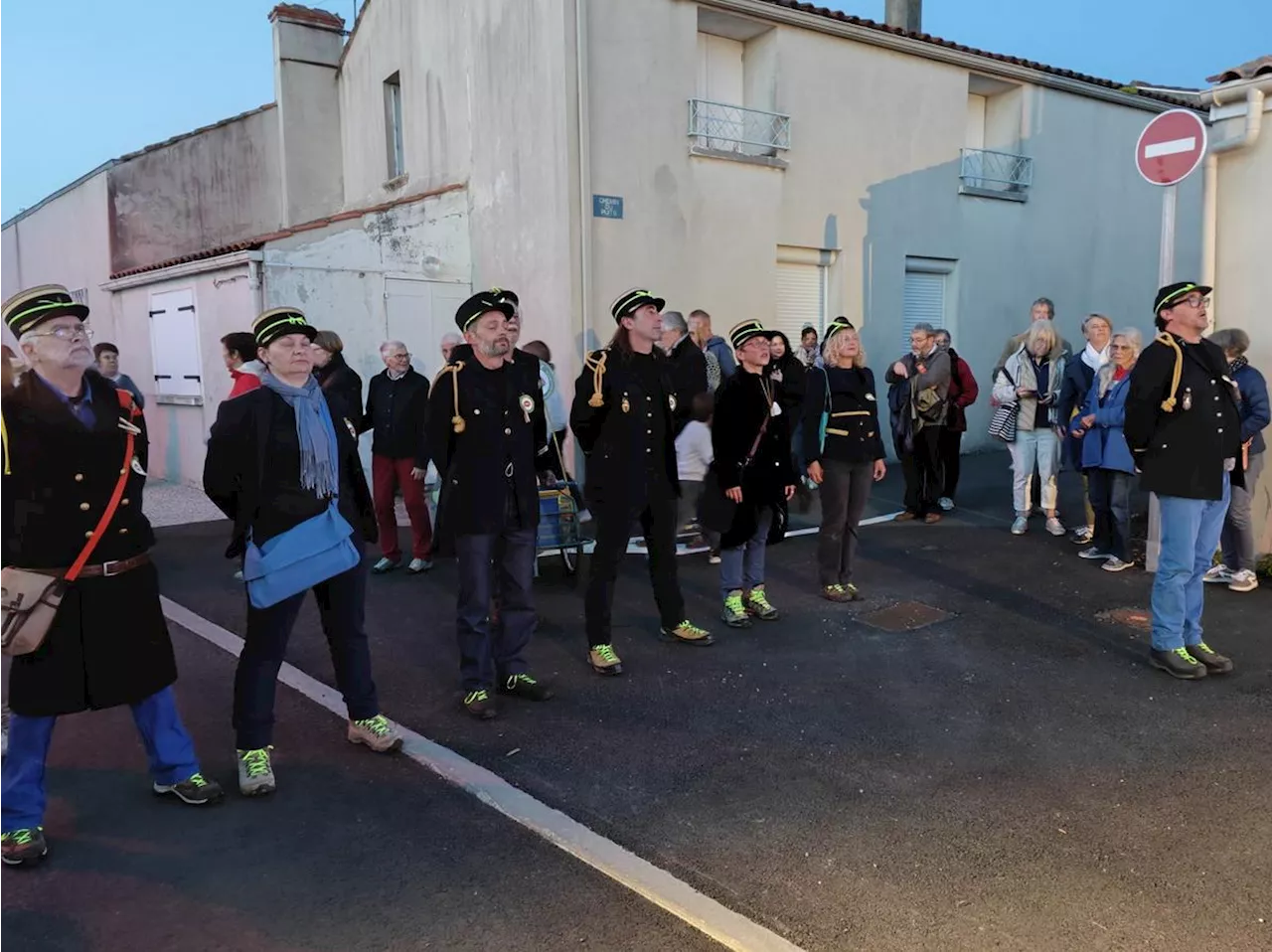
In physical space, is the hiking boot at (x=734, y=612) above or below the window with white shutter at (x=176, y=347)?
below

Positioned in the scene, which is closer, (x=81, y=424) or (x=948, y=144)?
(x=81, y=424)

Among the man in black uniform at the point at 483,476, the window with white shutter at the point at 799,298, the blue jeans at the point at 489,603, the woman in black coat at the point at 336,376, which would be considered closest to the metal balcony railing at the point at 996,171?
the window with white shutter at the point at 799,298

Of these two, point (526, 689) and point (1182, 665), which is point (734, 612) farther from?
point (1182, 665)

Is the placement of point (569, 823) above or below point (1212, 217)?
below

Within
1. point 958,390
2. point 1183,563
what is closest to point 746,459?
point 1183,563

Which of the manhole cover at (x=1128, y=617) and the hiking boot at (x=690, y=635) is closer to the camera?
the hiking boot at (x=690, y=635)

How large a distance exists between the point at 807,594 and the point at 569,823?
3.64 m

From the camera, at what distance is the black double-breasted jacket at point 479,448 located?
4613 mm

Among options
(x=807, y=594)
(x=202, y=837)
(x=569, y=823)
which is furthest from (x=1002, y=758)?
(x=202, y=837)

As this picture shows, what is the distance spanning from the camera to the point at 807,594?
692cm

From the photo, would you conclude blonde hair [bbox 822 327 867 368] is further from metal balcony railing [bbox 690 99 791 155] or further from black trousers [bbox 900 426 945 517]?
metal balcony railing [bbox 690 99 791 155]

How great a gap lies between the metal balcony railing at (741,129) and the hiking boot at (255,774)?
9.46m

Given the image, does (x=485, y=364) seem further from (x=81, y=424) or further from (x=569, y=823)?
(x=569, y=823)

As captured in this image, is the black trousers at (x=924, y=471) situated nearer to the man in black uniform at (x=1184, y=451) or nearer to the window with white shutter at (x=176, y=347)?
the man in black uniform at (x=1184, y=451)
